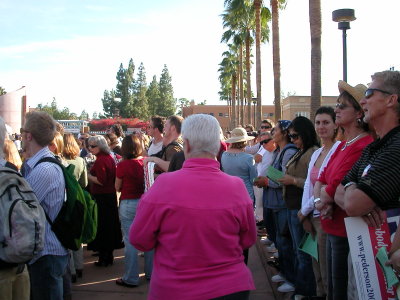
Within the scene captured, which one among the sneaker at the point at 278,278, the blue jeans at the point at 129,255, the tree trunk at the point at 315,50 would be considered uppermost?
the tree trunk at the point at 315,50

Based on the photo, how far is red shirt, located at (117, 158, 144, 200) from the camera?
18.6 ft

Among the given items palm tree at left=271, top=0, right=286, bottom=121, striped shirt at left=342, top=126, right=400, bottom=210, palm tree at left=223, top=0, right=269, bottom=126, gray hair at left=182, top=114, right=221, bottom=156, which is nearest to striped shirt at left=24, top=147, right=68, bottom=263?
gray hair at left=182, top=114, right=221, bottom=156

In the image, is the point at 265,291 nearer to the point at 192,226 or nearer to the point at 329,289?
the point at 329,289

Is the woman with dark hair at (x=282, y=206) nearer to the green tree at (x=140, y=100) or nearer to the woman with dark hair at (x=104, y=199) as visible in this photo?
the woman with dark hair at (x=104, y=199)

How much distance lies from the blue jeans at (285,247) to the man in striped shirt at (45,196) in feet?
9.62

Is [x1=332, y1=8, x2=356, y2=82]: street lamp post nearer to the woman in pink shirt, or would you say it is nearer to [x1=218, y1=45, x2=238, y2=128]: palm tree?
the woman in pink shirt

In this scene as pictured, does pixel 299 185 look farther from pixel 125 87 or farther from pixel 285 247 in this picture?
pixel 125 87

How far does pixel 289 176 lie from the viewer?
4.62 meters

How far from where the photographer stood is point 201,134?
246 centimetres

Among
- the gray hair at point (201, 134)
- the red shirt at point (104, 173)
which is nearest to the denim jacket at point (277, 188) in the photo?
the red shirt at point (104, 173)

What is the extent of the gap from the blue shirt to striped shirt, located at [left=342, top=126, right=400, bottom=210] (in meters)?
3.30

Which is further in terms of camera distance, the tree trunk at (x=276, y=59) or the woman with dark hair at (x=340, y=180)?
the tree trunk at (x=276, y=59)

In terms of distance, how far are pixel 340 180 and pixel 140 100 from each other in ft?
314

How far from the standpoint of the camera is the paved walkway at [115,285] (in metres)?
5.36
